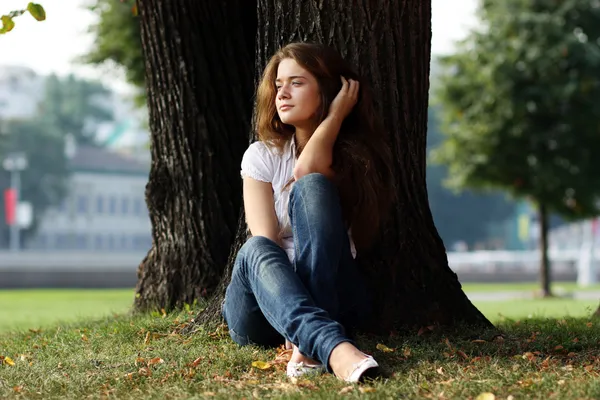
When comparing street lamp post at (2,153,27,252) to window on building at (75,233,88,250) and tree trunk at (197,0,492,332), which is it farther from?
tree trunk at (197,0,492,332)

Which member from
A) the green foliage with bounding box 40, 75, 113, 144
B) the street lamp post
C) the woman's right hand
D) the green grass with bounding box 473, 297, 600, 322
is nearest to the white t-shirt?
the woman's right hand

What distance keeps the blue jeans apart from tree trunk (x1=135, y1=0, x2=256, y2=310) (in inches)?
79.8

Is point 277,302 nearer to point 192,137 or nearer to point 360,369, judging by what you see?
point 360,369

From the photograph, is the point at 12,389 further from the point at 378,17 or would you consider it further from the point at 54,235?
the point at 54,235

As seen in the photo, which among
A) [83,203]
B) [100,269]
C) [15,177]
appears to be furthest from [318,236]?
[83,203]

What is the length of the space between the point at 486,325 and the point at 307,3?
6.00ft

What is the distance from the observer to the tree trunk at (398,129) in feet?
14.8

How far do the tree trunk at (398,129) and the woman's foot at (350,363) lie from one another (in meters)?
1.03

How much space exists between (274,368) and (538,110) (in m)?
16.3

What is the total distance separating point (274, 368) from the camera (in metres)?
3.79

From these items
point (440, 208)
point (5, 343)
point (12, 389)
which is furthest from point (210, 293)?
point (440, 208)

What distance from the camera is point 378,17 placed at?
4.59m

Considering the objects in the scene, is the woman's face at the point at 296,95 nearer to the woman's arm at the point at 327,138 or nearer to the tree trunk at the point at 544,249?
the woman's arm at the point at 327,138

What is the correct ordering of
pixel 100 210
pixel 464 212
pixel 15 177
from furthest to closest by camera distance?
pixel 100 210 → pixel 464 212 → pixel 15 177
